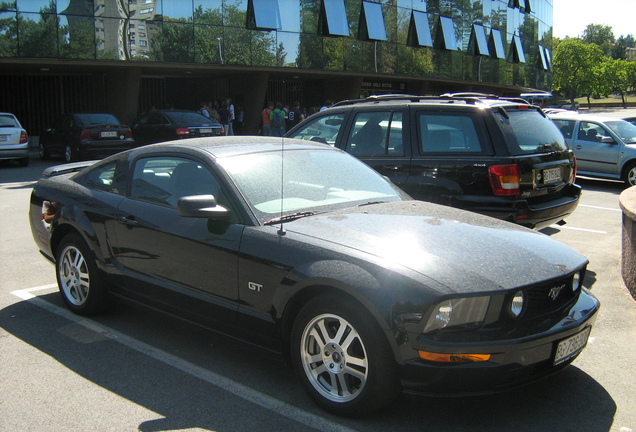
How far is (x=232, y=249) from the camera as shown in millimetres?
4133

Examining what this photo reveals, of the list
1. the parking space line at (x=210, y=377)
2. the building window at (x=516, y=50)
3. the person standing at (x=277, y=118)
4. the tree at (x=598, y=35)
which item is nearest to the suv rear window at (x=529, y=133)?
the parking space line at (x=210, y=377)

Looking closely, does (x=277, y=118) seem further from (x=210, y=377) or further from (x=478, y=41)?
(x=210, y=377)

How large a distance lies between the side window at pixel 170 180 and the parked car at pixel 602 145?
12.0m

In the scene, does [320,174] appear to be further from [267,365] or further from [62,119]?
[62,119]

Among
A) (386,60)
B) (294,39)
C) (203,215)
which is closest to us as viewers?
(203,215)

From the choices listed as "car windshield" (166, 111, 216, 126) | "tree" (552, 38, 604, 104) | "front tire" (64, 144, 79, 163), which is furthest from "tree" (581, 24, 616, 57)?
"front tire" (64, 144, 79, 163)

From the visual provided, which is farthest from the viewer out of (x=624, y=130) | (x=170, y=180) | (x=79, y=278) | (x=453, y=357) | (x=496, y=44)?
(x=496, y=44)

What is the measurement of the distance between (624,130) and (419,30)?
19605mm

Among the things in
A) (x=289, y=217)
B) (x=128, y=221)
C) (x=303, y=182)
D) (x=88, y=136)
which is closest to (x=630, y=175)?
(x=303, y=182)

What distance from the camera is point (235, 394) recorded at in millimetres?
3986

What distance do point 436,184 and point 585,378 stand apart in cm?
310

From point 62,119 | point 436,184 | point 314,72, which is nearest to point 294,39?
point 314,72

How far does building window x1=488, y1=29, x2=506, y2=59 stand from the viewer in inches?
1544

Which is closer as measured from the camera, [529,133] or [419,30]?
[529,133]
